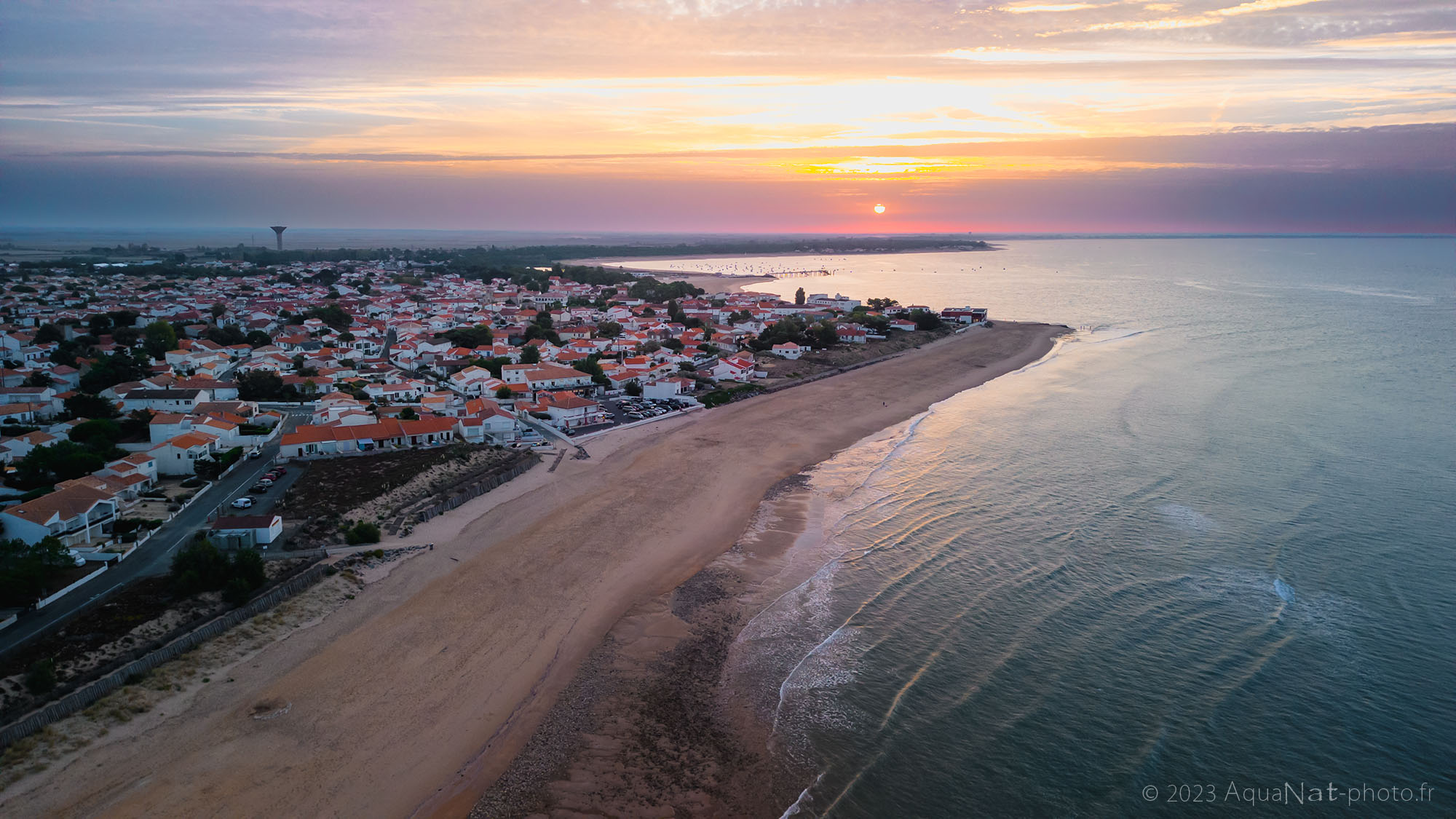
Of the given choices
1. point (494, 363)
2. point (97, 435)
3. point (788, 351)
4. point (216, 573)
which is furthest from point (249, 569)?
point (788, 351)

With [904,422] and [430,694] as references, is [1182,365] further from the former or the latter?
[430,694]

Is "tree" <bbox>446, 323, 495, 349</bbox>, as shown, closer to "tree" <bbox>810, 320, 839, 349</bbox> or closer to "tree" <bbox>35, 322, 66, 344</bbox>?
"tree" <bbox>810, 320, 839, 349</bbox>

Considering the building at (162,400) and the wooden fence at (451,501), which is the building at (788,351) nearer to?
the wooden fence at (451,501)

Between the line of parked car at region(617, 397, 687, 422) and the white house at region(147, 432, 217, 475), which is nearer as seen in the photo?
the white house at region(147, 432, 217, 475)

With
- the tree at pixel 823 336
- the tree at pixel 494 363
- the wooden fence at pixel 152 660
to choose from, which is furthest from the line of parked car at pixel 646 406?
the tree at pixel 823 336

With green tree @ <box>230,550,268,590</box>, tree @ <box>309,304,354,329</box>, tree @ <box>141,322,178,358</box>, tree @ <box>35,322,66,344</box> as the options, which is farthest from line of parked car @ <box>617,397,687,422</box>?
tree @ <box>35,322,66,344</box>

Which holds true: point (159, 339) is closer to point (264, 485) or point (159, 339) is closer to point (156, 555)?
point (264, 485)
